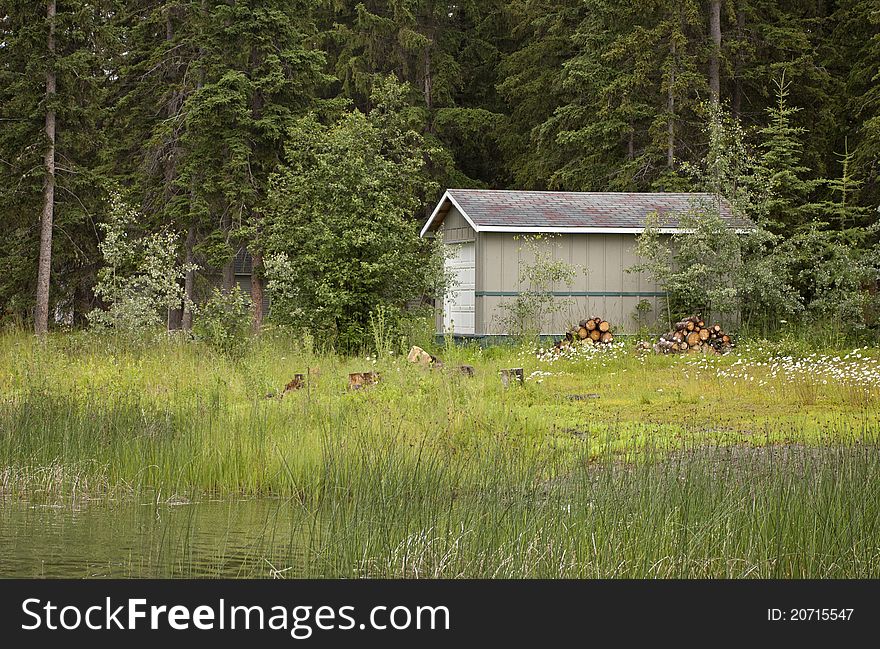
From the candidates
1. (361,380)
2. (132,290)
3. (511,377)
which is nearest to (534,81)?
(132,290)

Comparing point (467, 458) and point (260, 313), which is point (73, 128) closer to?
point (260, 313)

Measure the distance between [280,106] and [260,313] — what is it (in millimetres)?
5047

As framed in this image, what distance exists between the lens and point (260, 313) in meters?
27.8

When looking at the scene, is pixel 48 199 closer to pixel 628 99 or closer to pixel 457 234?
pixel 457 234

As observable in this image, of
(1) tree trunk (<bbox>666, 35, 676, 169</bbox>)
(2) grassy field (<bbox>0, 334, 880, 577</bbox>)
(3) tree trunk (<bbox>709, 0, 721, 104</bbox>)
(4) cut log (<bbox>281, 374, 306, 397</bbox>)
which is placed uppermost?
(3) tree trunk (<bbox>709, 0, 721, 104</bbox>)

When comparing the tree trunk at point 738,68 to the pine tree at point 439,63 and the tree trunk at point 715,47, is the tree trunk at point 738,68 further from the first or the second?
the pine tree at point 439,63

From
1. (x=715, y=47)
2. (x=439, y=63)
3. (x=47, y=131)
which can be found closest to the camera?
(x=47, y=131)

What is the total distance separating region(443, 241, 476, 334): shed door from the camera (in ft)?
71.1

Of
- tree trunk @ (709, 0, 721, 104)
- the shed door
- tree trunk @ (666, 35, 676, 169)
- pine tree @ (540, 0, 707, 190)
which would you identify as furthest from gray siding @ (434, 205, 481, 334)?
tree trunk @ (709, 0, 721, 104)

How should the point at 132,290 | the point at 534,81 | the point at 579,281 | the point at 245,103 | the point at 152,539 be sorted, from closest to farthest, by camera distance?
the point at 152,539 → the point at 132,290 → the point at 579,281 → the point at 245,103 → the point at 534,81

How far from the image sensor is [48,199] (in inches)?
914

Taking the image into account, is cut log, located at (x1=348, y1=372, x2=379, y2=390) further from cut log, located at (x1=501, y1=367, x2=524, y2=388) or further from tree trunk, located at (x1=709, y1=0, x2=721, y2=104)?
tree trunk, located at (x1=709, y1=0, x2=721, y2=104)

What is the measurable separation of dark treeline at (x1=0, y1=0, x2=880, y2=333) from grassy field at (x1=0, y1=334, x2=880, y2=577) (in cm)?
851

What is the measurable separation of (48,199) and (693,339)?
13.0 meters
